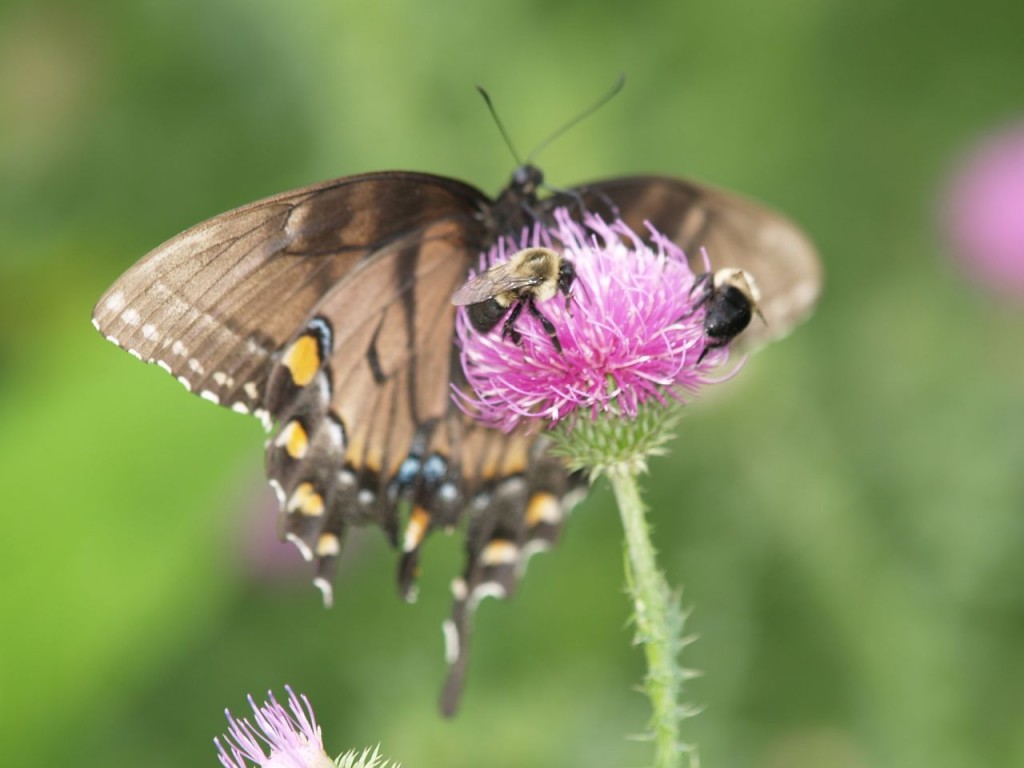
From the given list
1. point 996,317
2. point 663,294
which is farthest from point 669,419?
point 996,317

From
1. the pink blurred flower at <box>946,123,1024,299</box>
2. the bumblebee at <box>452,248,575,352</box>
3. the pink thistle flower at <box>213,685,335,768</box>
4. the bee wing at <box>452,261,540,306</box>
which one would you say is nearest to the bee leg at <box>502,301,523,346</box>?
the bumblebee at <box>452,248,575,352</box>

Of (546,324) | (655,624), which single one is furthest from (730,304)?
(655,624)

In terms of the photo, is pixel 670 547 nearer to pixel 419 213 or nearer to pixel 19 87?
pixel 419 213

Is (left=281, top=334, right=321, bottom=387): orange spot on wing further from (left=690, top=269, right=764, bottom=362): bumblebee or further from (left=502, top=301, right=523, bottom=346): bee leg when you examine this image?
(left=690, top=269, right=764, bottom=362): bumblebee

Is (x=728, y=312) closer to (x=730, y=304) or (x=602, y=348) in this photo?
(x=730, y=304)

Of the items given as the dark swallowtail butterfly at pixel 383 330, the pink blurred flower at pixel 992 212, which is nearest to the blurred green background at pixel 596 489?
the pink blurred flower at pixel 992 212

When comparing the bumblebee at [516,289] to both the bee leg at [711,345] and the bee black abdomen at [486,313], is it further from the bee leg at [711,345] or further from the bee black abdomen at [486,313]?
the bee leg at [711,345]
